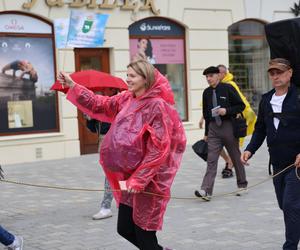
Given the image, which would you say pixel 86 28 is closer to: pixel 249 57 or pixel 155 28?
pixel 155 28

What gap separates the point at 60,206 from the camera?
7.74 metres

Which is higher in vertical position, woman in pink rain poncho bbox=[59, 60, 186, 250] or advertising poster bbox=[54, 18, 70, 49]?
advertising poster bbox=[54, 18, 70, 49]

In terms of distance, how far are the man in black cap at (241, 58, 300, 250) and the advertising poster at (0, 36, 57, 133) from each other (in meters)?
7.98

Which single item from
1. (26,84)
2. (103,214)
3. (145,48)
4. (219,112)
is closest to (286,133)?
(103,214)

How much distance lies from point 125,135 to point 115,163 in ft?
0.73

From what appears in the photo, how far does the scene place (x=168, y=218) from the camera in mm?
6785

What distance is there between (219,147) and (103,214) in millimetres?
1943

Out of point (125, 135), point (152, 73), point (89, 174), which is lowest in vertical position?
point (89, 174)

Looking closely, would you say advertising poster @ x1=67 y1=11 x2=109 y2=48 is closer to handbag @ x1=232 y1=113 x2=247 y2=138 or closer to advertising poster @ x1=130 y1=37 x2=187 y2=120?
advertising poster @ x1=130 y1=37 x2=187 y2=120

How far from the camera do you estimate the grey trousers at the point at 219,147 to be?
7.60 metres

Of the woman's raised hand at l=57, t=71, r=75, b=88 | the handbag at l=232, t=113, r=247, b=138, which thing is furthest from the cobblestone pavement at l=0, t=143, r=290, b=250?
the woman's raised hand at l=57, t=71, r=75, b=88

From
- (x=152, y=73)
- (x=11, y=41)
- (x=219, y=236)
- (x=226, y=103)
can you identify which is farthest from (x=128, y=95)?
(x=11, y=41)

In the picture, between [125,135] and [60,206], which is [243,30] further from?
[125,135]

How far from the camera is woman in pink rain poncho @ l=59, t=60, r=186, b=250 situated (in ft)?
13.3
